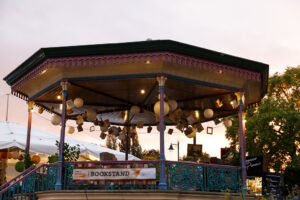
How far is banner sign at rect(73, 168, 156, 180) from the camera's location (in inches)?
417

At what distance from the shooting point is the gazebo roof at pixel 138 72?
1094 cm

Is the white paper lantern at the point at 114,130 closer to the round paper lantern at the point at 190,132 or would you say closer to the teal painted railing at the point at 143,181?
the round paper lantern at the point at 190,132

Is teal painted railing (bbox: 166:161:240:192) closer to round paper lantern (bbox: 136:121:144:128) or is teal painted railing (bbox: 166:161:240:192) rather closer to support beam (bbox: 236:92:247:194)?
support beam (bbox: 236:92:247:194)

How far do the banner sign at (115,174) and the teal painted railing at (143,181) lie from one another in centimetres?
11

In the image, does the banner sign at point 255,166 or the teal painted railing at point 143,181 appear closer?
the teal painted railing at point 143,181

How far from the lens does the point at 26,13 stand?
20938 mm

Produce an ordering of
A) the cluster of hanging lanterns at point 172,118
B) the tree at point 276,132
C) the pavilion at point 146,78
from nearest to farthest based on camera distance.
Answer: the pavilion at point 146,78, the cluster of hanging lanterns at point 172,118, the tree at point 276,132

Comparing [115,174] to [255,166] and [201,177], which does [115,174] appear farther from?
[255,166]

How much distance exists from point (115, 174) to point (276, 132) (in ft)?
71.0

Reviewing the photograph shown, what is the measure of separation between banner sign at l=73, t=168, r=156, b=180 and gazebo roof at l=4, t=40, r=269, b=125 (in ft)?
8.34

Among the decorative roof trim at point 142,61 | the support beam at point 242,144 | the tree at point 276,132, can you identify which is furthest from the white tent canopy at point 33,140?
the tree at point 276,132

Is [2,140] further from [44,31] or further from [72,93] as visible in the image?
[44,31]

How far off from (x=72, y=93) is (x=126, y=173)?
4980mm

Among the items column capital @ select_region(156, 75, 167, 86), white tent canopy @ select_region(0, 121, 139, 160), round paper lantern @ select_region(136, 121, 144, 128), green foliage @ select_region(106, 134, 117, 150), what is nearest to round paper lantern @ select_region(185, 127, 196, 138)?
round paper lantern @ select_region(136, 121, 144, 128)
